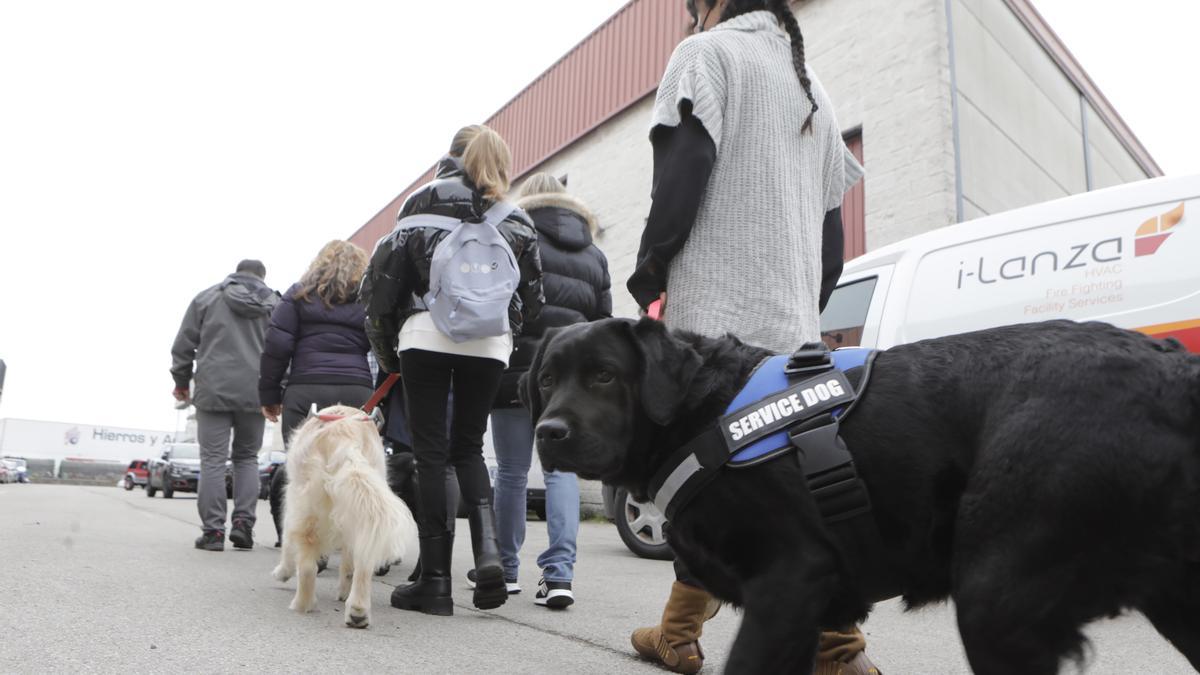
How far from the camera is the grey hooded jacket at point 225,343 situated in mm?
6363

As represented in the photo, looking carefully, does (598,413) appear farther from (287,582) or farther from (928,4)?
(928,4)

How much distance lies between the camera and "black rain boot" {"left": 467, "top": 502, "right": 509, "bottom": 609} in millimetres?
3812

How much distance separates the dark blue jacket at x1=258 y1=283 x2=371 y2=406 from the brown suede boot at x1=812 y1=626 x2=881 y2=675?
12.5ft

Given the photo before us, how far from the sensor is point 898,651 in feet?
11.3

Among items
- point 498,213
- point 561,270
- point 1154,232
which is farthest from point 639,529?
point 1154,232

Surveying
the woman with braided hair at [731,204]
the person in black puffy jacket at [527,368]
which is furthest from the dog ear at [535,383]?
the person in black puffy jacket at [527,368]

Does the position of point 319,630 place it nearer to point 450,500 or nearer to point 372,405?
point 450,500

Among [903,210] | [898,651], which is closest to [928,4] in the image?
[903,210]

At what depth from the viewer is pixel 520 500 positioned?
457 centimetres

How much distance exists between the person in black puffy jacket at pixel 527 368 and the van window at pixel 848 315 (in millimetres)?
1557

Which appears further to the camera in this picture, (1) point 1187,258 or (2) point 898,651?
(1) point 1187,258

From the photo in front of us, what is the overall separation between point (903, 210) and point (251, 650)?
9336 mm

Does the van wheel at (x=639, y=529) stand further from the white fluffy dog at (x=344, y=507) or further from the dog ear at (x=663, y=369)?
the dog ear at (x=663, y=369)

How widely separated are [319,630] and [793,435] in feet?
7.90
